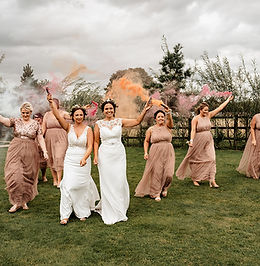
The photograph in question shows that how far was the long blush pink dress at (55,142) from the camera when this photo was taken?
8.73m

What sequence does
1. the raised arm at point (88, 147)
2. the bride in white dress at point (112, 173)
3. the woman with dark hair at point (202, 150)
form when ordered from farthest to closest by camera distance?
the woman with dark hair at point (202, 150)
the bride in white dress at point (112, 173)
the raised arm at point (88, 147)

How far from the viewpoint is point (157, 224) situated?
5.66 metres

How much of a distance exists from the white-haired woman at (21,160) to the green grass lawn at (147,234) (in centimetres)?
31

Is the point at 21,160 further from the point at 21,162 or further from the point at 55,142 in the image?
the point at 55,142

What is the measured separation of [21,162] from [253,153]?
637 centimetres

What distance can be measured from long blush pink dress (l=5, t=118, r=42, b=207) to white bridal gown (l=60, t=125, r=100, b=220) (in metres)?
1.11

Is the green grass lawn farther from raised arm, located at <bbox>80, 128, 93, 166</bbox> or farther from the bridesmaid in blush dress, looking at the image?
the bridesmaid in blush dress

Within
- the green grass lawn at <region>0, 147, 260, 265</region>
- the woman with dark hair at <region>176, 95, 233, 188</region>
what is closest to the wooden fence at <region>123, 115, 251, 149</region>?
the woman with dark hair at <region>176, 95, 233, 188</region>

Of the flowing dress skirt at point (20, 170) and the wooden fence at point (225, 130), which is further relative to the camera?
the wooden fence at point (225, 130)

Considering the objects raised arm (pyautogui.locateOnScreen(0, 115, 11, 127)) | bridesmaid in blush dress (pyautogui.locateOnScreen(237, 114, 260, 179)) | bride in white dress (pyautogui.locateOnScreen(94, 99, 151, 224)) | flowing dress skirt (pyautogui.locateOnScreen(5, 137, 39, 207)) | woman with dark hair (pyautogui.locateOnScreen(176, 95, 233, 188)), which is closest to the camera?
bride in white dress (pyautogui.locateOnScreen(94, 99, 151, 224))

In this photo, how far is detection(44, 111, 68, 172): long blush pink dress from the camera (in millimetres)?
8734

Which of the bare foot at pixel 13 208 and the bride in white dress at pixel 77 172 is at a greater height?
the bride in white dress at pixel 77 172

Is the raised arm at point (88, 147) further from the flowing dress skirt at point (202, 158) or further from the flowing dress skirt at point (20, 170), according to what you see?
the flowing dress skirt at point (202, 158)

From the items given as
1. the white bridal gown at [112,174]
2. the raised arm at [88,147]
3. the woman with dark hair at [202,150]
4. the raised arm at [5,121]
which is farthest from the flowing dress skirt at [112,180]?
the woman with dark hair at [202,150]
